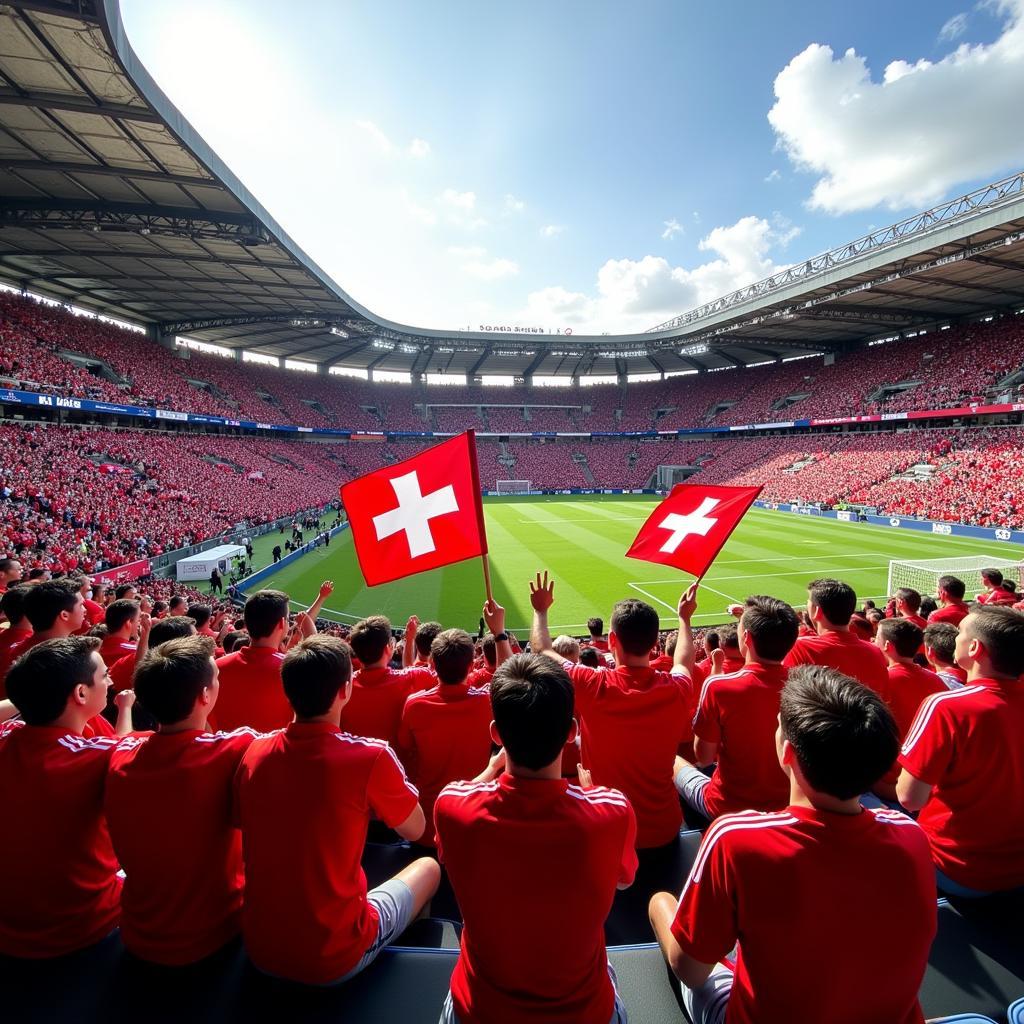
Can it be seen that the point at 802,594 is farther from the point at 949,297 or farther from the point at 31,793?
the point at 949,297

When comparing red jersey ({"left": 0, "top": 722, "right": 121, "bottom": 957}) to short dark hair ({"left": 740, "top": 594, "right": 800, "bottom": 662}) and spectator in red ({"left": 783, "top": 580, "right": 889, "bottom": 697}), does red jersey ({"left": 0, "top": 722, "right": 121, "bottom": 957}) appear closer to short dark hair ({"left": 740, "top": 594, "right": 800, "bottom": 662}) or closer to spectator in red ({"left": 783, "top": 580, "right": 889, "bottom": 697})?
short dark hair ({"left": 740, "top": 594, "right": 800, "bottom": 662})

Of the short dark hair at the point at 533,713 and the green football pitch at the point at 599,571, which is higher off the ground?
the short dark hair at the point at 533,713

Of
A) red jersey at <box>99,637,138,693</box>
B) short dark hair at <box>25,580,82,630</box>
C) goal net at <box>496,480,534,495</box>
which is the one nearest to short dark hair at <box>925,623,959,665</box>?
red jersey at <box>99,637,138,693</box>

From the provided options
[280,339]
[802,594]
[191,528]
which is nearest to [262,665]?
[802,594]

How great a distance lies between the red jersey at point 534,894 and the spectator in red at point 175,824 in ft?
3.61

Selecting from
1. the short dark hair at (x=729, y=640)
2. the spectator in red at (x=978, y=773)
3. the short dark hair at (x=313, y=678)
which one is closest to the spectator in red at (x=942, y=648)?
the short dark hair at (x=729, y=640)

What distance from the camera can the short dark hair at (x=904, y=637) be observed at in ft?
13.9

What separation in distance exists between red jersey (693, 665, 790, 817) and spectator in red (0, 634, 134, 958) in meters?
3.22

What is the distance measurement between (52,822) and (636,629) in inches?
115

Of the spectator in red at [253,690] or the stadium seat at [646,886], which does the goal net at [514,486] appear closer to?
the spectator in red at [253,690]

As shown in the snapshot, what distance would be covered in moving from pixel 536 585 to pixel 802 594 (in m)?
16.7

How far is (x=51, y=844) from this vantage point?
223 centimetres

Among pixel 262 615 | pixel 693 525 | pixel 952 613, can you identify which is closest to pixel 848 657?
pixel 693 525

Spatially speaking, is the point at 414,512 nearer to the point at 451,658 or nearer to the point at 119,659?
the point at 451,658
